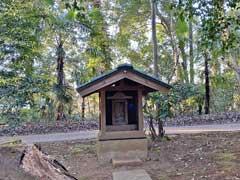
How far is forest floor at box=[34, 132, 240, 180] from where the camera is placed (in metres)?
5.68

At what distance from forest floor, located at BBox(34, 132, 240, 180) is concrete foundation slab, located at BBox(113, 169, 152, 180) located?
12 cm

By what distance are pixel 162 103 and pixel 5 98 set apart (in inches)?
194

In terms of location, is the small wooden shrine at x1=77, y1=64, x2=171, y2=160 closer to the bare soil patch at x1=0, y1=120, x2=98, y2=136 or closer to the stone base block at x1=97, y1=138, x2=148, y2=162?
the stone base block at x1=97, y1=138, x2=148, y2=162

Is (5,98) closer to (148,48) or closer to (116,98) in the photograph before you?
(116,98)

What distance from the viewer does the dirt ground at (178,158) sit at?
18.6 ft

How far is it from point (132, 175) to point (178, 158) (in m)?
1.43

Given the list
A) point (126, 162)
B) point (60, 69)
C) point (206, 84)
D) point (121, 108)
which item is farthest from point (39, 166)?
point (206, 84)

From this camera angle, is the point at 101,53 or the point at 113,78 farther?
the point at 101,53

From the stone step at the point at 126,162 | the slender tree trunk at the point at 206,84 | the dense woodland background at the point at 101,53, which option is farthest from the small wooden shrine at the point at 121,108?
the slender tree trunk at the point at 206,84

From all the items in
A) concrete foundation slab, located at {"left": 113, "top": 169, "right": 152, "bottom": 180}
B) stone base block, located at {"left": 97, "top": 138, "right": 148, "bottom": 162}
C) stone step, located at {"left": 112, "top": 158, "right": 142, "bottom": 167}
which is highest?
stone base block, located at {"left": 97, "top": 138, "right": 148, "bottom": 162}

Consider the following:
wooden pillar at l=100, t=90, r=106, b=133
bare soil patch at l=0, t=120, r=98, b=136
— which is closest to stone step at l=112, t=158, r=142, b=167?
wooden pillar at l=100, t=90, r=106, b=133

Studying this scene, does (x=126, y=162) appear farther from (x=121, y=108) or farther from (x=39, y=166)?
(x=39, y=166)

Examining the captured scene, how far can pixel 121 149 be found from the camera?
7215 mm

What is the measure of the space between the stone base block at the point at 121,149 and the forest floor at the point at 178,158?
232 mm
